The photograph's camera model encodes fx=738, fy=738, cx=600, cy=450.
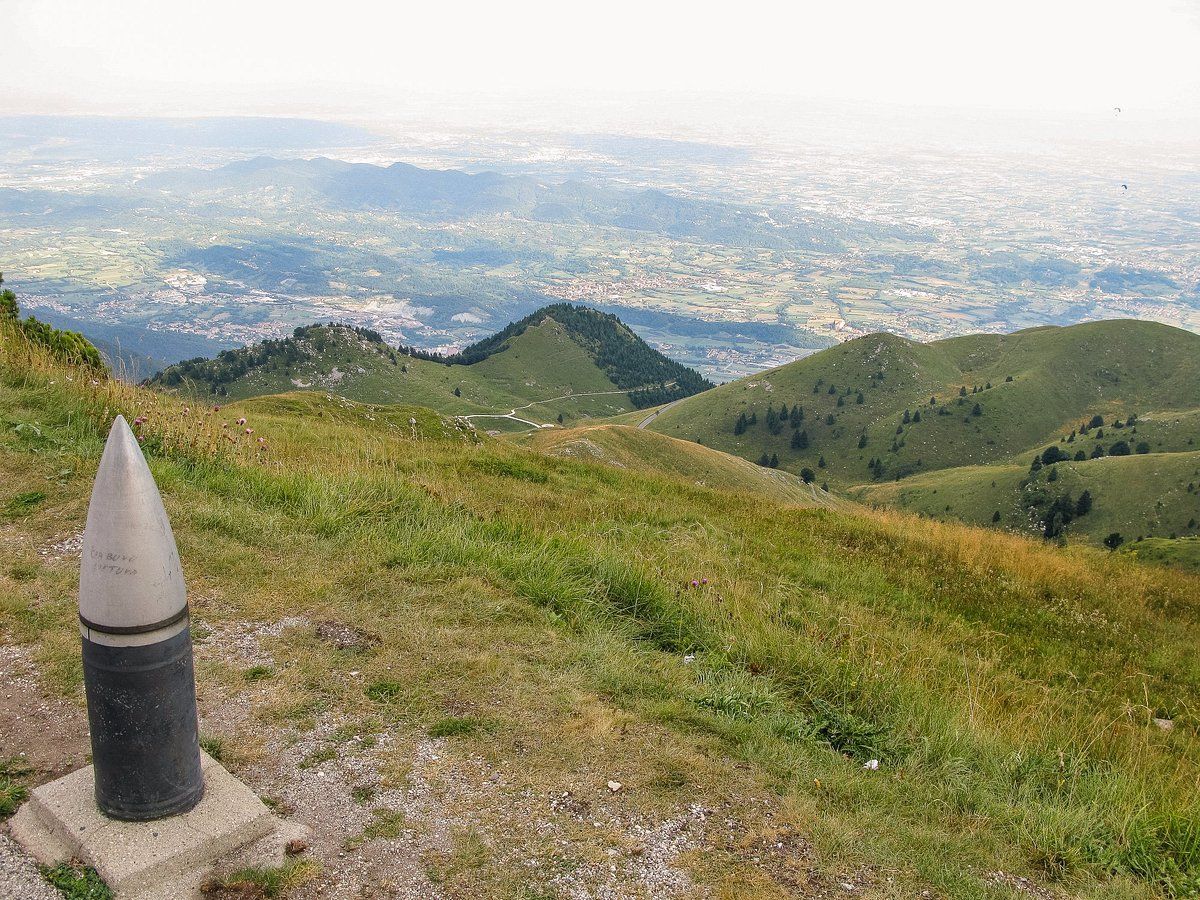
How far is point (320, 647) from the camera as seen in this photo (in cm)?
748

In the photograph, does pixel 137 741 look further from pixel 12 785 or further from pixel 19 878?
pixel 12 785

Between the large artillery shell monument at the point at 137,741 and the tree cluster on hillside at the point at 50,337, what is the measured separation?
51.0 feet

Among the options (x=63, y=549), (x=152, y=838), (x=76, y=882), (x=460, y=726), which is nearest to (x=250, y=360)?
(x=63, y=549)

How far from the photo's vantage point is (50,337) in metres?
22.2

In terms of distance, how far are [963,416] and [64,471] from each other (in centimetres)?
19150

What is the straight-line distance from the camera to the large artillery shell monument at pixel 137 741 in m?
4.46

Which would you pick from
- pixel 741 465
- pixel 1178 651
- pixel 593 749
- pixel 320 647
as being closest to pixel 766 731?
pixel 593 749

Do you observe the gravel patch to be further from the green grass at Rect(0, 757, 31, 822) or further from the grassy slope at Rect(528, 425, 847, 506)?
the grassy slope at Rect(528, 425, 847, 506)

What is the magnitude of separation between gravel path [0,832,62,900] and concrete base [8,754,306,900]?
2.4 inches

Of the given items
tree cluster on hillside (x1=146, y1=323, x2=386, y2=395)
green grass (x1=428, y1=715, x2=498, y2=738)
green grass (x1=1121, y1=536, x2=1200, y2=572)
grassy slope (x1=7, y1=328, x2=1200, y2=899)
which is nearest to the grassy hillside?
green grass (x1=1121, y1=536, x2=1200, y2=572)

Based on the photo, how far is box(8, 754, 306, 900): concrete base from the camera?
4508 mm

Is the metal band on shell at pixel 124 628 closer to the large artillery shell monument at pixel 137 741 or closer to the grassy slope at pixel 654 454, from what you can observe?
the large artillery shell monument at pixel 137 741

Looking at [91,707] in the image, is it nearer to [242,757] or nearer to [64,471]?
[242,757]

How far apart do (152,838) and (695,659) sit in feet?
18.0
